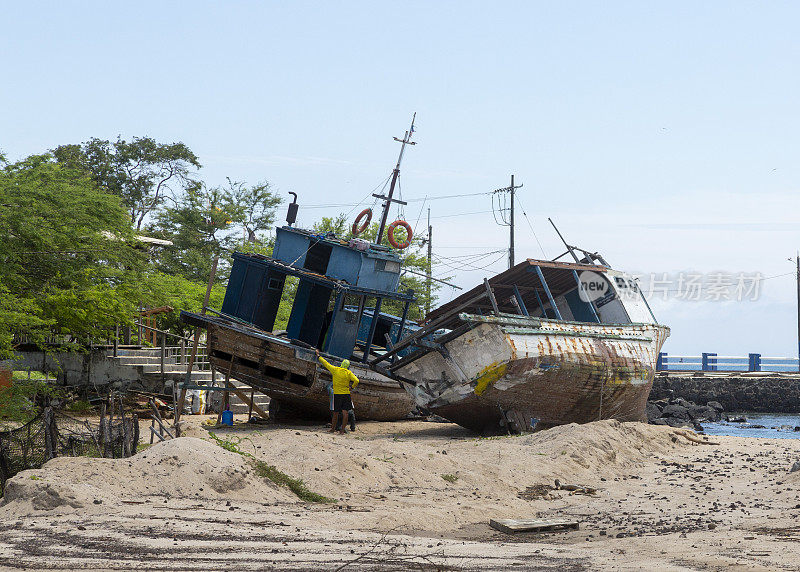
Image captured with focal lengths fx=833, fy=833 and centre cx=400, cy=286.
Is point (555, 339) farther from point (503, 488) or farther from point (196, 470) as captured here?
point (196, 470)

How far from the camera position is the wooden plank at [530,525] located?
941 cm

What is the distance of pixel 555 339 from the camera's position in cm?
1845

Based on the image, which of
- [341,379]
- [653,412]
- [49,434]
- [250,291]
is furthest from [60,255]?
[653,412]

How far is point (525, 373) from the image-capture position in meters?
17.7

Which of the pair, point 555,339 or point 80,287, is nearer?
point 555,339

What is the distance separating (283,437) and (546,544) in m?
6.50

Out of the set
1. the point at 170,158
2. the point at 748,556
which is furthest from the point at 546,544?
the point at 170,158

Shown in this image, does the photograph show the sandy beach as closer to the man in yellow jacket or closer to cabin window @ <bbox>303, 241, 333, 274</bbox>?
A: the man in yellow jacket

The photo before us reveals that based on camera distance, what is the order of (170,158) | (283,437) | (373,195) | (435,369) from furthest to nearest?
(170,158) < (373,195) < (435,369) < (283,437)

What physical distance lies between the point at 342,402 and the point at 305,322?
511 cm

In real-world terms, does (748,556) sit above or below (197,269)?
below

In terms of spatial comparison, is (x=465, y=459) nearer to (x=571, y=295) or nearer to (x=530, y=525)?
(x=530, y=525)

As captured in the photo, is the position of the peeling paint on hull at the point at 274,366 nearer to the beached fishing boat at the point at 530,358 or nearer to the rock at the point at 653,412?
the beached fishing boat at the point at 530,358

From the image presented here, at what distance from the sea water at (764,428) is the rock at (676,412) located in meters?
0.85
